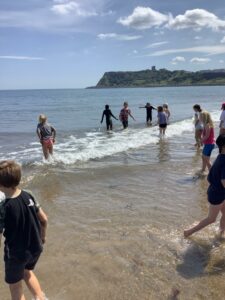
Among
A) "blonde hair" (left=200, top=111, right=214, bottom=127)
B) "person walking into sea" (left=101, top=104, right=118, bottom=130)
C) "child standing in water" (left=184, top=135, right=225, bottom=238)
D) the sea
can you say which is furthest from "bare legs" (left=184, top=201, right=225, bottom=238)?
"person walking into sea" (left=101, top=104, right=118, bottom=130)

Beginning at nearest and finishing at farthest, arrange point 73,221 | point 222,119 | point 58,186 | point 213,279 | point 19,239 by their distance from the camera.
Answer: point 19,239, point 213,279, point 73,221, point 58,186, point 222,119

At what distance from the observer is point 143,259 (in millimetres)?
5172

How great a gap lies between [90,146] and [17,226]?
12.7 metres

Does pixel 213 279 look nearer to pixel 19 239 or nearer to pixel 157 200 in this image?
pixel 19 239

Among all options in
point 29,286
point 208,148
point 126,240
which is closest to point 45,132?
point 208,148

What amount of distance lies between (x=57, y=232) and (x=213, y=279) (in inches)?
110

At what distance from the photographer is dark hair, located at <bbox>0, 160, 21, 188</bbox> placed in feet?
10.9

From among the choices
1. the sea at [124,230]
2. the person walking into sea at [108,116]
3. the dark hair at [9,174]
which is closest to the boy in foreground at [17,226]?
the dark hair at [9,174]

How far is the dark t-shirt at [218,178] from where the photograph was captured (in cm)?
505

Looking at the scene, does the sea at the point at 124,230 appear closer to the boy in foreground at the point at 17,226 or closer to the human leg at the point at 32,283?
the human leg at the point at 32,283

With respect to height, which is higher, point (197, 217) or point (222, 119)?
point (222, 119)

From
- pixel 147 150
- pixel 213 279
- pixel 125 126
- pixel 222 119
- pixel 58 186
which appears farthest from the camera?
pixel 125 126

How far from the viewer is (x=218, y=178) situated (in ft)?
16.9

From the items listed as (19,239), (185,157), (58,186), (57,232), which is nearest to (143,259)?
(57,232)
